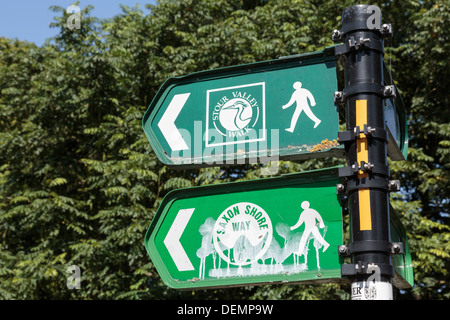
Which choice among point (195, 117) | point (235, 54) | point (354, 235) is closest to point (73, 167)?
point (235, 54)

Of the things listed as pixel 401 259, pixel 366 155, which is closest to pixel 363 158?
pixel 366 155

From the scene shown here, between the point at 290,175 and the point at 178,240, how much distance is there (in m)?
0.59

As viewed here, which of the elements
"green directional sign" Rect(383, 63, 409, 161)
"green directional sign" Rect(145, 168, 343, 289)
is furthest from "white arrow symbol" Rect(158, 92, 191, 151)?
"green directional sign" Rect(383, 63, 409, 161)

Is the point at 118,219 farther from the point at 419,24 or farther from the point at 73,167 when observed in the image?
the point at 419,24

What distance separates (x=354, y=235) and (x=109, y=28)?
1198cm

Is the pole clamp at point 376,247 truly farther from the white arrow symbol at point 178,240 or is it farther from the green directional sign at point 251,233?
the white arrow symbol at point 178,240

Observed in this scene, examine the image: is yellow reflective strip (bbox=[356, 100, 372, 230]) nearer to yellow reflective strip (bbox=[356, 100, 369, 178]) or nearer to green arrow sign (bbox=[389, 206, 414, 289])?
yellow reflective strip (bbox=[356, 100, 369, 178])

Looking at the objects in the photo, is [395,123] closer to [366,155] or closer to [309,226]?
[366,155]

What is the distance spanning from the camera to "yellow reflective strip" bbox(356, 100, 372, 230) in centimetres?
209

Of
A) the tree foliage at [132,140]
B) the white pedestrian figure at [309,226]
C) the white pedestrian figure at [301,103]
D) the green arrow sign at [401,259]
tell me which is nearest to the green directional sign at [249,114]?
the white pedestrian figure at [301,103]

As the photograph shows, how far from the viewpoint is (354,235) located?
2.11 m

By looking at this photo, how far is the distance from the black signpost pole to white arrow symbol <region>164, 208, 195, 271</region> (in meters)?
0.72

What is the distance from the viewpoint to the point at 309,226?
2.35 meters

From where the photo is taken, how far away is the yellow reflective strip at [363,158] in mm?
2092
